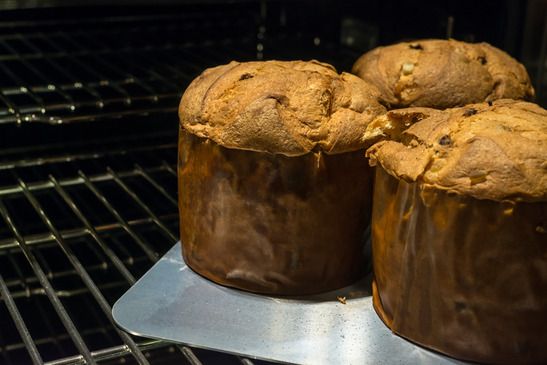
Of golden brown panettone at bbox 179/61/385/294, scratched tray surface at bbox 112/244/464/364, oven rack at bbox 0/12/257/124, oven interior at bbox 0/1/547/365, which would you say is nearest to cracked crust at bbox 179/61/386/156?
golden brown panettone at bbox 179/61/385/294

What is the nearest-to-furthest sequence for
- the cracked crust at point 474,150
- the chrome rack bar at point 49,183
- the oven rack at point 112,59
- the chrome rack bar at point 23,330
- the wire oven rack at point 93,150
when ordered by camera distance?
the cracked crust at point 474,150
the chrome rack bar at point 23,330
the wire oven rack at point 93,150
the chrome rack bar at point 49,183
the oven rack at point 112,59

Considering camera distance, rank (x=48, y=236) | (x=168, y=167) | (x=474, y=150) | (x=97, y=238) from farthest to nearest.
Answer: (x=168, y=167) → (x=48, y=236) → (x=97, y=238) → (x=474, y=150)

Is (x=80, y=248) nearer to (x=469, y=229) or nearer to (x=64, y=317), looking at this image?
(x=64, y=317)

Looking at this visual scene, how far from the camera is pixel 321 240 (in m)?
1.19

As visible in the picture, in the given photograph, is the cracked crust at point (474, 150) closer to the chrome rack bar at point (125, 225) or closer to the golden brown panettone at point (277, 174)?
the golden brown panettone at point (277, 174)

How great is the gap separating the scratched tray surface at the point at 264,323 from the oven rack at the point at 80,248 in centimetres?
3

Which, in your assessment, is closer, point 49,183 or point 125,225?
point 125,225

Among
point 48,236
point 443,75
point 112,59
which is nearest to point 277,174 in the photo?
point 443,75

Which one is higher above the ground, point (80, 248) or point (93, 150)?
point (93, 150)

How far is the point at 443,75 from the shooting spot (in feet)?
4.22

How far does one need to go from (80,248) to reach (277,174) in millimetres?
668

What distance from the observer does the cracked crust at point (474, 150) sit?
38.1 inches

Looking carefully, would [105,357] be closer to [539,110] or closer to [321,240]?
[321,240]

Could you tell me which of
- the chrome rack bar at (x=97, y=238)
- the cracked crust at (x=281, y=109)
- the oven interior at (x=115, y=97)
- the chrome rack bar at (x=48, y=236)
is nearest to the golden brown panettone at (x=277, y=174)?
the cracked crust at (x=281, y=109)
